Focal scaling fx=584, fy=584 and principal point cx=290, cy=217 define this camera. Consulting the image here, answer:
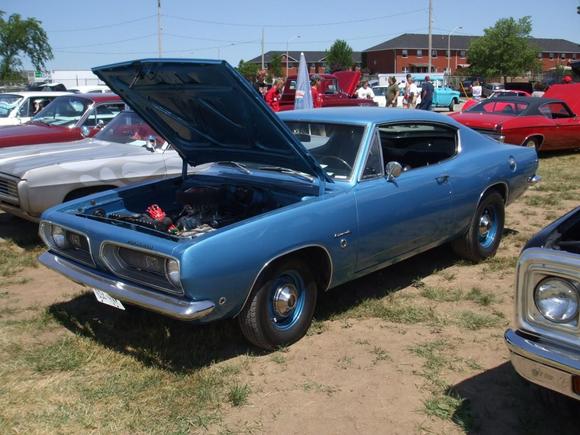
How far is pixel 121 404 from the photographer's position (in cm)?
321

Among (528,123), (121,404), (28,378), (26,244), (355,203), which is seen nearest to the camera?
(121,404)

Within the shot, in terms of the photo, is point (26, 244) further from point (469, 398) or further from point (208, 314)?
→ point (469, 398)

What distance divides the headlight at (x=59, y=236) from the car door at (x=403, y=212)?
205 centimetres

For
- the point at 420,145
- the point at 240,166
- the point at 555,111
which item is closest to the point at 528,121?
the point at 555,111

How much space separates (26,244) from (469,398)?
505 cm

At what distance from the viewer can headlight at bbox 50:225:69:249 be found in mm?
4066

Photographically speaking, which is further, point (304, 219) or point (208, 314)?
point (304, 219)

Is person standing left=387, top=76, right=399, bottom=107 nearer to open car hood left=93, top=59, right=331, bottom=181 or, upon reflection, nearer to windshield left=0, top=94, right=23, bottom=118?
windshield left=0, top=94, right=23, bottom=118

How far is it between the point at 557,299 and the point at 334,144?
2286 millimetres

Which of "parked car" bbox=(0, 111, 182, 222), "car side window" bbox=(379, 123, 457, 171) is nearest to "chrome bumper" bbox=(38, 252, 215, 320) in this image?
"parked car" bbox=(0, 111, 182, 222)

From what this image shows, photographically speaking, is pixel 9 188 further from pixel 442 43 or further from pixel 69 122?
pixel 442 43

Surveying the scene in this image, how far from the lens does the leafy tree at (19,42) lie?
50.1 meters

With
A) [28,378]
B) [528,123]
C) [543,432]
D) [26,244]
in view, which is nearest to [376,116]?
[543,432]

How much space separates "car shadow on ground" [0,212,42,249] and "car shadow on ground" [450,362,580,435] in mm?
4890
